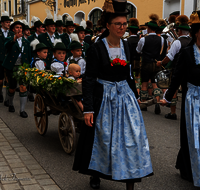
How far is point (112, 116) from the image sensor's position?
3225 mm

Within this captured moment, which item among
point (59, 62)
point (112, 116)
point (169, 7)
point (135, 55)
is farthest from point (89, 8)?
point (112, 116)

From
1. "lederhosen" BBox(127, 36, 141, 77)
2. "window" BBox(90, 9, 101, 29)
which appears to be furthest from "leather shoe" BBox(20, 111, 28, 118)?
"window" BBox(90, 9, 101, 29)

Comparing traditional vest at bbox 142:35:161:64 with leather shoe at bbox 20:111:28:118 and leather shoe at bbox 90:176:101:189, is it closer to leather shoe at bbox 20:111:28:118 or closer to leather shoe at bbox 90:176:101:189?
leather shoe at bbox 20:111:28:118

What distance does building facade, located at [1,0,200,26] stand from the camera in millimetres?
14875

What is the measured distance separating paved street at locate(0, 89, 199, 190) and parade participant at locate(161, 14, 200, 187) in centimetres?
32

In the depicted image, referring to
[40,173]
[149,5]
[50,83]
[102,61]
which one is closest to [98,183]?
[40,173]

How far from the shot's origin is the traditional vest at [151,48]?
807 cm

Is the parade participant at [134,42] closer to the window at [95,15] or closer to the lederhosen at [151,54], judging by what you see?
the lederhosen at [151,54]

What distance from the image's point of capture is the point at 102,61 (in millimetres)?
3266

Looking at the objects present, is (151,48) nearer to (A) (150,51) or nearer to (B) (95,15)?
(A) (150,51)

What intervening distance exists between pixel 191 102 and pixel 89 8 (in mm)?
19514

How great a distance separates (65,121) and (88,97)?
1.62 meters

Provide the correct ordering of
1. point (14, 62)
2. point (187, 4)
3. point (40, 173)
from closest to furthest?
point (40, 173) < point (14, 62) < point (187, 4)

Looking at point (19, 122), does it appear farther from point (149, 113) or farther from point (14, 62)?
point (149, 113)
